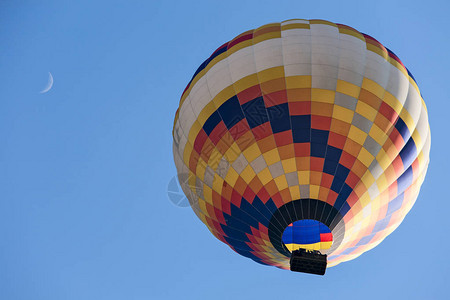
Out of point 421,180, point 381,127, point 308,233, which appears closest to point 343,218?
point 308,233

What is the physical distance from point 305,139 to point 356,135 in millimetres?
1008

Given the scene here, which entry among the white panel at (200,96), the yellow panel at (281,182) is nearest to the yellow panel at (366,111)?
the yellow panel at (281,182)

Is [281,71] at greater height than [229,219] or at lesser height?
greater

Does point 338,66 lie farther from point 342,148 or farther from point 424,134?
point 424,134

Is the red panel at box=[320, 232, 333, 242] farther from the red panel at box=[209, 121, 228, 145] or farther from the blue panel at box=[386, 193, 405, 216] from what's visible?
the red panel at box=[209, 121, 228, 145]

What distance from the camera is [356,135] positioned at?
9.09 metres

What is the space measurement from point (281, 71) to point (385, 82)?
218 cm

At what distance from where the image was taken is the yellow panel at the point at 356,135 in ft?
29.7

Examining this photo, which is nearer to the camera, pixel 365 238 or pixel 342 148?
pixel 342 148

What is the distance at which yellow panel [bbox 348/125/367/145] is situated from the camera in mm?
9062

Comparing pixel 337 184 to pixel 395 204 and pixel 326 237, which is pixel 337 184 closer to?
pixel 326 237

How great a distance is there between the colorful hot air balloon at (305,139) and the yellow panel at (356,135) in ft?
0.06

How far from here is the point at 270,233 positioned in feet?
30.5

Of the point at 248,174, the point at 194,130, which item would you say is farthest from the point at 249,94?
the point at 248,174
